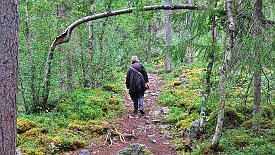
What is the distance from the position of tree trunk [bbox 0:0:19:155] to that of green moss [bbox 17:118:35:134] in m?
3.78

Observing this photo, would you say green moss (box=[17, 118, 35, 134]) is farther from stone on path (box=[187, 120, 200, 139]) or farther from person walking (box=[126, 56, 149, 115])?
stone on path (box=[187, 120, 200, 139])

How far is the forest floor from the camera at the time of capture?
23.8 feet

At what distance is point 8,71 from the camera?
3.65 meters

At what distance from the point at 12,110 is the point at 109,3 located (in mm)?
8831

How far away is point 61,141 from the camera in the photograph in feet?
22.9

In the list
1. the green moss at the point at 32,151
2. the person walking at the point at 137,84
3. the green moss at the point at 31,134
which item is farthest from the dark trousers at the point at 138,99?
the green moss at the point at 32,151

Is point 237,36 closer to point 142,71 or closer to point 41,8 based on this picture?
point 142,71

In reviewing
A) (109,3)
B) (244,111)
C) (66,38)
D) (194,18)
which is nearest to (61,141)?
(66,38)

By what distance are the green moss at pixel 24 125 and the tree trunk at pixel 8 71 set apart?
3.78 metres

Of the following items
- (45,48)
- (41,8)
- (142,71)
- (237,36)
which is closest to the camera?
(237,36)

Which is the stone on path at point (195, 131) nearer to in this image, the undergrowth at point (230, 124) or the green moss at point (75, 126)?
the undergrowth at point (230, 124)

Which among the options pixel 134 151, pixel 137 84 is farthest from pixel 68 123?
pixel 137 84

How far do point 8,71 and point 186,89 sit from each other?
35.8 feet

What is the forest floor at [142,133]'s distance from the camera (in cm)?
727
